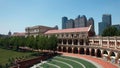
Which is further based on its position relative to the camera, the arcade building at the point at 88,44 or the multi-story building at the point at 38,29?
the multi-story building at the point at 38,29

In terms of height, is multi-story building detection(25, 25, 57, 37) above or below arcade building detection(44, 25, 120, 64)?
above

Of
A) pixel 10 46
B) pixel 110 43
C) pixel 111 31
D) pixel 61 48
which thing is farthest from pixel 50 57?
pixel 10 46

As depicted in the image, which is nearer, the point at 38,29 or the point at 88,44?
the point at 88,44

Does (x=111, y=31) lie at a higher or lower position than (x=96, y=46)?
higher

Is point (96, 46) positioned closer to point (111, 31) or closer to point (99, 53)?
point (99, 53)

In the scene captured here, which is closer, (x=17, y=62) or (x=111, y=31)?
(x=17, y=62)

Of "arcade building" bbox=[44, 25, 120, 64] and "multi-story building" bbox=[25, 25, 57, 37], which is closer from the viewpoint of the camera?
"arcade building" bbox=[44, 25, 120, 64]

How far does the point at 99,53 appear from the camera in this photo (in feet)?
219

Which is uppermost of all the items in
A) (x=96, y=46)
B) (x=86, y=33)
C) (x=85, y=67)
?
(x=86, y=33)

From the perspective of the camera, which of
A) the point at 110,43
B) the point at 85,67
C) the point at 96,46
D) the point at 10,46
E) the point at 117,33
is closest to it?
the point at 85,67

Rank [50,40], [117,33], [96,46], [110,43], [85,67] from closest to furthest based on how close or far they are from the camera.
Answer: [85,67], [110,43], [96,46], [50,40], [117,33]

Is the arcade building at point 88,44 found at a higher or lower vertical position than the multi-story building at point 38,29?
lower

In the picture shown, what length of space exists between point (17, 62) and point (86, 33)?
3383cm

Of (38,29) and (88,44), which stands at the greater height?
(38,29)
